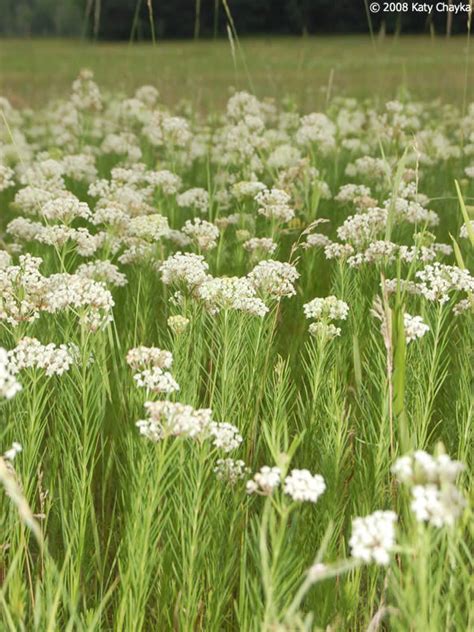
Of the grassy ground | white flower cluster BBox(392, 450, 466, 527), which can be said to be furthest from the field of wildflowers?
the grassy ground

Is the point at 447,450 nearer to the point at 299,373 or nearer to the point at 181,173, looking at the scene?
the point at 299,373

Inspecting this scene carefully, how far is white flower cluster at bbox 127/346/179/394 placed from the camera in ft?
5.37

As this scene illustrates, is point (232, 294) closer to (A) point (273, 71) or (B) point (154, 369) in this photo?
(B) point (154, 369)

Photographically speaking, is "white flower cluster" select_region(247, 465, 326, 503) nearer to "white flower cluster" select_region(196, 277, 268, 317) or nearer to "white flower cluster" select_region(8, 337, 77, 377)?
"white flower cluster" select_region(8, 337, 77, 377)

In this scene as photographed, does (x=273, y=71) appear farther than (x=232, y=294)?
Yes

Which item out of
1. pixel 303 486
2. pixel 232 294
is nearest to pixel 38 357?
pixel 232 294

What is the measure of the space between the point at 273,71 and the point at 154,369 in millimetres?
17628

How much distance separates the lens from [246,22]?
32.6 m

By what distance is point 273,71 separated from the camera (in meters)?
18.4

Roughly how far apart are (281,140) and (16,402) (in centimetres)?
398

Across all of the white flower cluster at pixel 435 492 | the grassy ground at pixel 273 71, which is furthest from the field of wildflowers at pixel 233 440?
the grassy ground at pixel 273 71

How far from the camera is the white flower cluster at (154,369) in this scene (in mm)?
1637

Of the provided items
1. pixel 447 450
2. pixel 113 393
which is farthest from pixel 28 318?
pixel 447 450

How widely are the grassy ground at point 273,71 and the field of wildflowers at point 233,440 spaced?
1.60 meters
